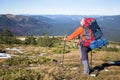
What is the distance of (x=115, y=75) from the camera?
13.5 meters

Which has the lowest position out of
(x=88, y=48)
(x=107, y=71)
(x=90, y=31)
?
(x=107, y=71)

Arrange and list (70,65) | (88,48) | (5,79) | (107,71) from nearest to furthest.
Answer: (5,79)
(88,48)
(107,71)
(70,65)

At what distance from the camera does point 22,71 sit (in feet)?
42.6

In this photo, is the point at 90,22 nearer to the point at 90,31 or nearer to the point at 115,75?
the point at 90,31

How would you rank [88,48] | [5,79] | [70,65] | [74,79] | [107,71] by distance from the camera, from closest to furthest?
1. [5,79]
2. [74,79]
3. [88,48]
4. [107,71]
5. [70,65]

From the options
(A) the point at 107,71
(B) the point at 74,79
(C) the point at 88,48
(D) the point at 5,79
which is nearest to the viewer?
(D) the point at 5,79

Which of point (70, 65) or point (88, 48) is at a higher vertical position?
point (88, 48)

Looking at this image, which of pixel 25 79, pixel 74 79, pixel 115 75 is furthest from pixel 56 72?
pixel 115 75

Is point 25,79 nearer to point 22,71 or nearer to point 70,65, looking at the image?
point 22,71

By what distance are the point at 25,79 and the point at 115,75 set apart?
17.3 feet

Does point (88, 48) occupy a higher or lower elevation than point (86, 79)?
higher

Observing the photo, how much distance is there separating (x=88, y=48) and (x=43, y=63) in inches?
194

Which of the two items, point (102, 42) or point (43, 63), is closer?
point (102, 42)

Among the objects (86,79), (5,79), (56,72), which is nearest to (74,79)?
(86,79)
